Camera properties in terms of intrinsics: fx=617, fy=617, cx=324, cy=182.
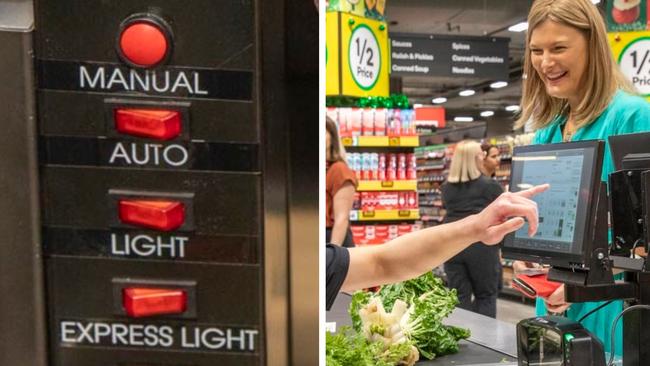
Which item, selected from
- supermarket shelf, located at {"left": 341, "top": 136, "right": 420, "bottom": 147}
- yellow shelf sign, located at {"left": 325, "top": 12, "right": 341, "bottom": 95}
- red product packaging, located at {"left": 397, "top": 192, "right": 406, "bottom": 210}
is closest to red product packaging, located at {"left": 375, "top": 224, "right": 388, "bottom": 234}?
red product packaging, located at {"left": 397, "top": 192, "right": 406, "bottom": 210}

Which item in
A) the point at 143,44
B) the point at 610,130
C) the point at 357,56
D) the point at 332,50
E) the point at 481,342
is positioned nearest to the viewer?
the point at 143,44

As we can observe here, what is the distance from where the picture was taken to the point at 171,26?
0.47 m

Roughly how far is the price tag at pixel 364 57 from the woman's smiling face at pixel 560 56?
12.3ft

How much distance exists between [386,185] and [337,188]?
83.2 inches

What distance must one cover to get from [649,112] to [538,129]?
1.20 ft

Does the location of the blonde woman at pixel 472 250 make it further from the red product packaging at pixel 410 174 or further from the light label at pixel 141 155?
the light label at pixel 141 155

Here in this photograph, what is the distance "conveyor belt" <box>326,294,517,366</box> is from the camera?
179cm

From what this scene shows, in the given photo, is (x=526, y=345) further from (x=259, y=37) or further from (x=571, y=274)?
(x=259, y=37)

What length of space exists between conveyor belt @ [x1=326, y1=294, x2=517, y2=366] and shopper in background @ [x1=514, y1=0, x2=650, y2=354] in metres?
0.22

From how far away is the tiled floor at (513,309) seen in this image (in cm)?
814

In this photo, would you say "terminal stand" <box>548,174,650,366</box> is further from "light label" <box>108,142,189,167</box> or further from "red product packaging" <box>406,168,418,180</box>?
"red product packaging" <box>406,168,418,180</box>

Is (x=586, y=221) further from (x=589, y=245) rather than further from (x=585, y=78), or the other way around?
(x=585, y=78)

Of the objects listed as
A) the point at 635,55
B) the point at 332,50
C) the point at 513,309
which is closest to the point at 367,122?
the point at 332,50

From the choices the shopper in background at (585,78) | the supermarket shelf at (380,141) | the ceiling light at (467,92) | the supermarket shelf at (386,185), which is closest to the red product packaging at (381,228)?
the supermarket shelf at (386,185)
